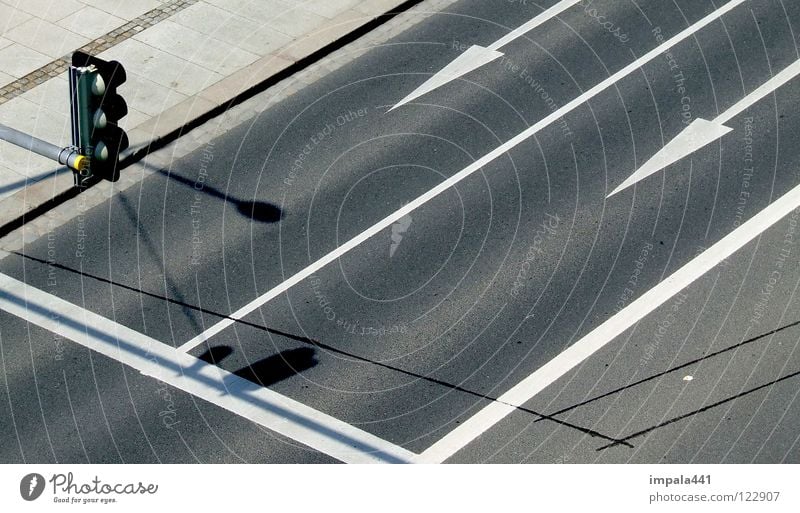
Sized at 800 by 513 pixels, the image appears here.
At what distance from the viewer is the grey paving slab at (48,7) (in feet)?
86.3

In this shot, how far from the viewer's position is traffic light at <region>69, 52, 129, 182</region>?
13.6 metres

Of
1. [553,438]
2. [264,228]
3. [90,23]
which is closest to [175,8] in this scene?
[90,23]

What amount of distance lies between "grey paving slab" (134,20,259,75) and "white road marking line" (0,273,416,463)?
650 centimetres

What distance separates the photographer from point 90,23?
2612 cm

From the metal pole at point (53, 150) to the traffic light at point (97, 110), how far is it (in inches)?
3.3

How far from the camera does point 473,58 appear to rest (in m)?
25.0

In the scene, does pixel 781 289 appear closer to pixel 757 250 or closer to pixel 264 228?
pixel 757 250

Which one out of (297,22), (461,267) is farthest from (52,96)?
(461,267)

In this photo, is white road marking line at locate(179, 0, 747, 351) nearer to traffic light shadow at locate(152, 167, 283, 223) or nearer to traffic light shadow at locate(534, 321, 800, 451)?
traffic light shadow at locate(152, 167, 283, 223)

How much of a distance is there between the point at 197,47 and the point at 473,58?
520cm

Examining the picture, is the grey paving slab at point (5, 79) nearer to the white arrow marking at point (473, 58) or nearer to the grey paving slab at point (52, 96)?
the grey paving slab at point (52, 96)

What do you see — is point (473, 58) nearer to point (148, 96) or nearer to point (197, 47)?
point (197, 47)

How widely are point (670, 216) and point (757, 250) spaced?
1462 millimetres

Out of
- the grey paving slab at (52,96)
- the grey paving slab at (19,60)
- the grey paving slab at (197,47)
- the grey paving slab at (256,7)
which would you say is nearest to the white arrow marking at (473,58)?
the grey paving slab at (197,47)
